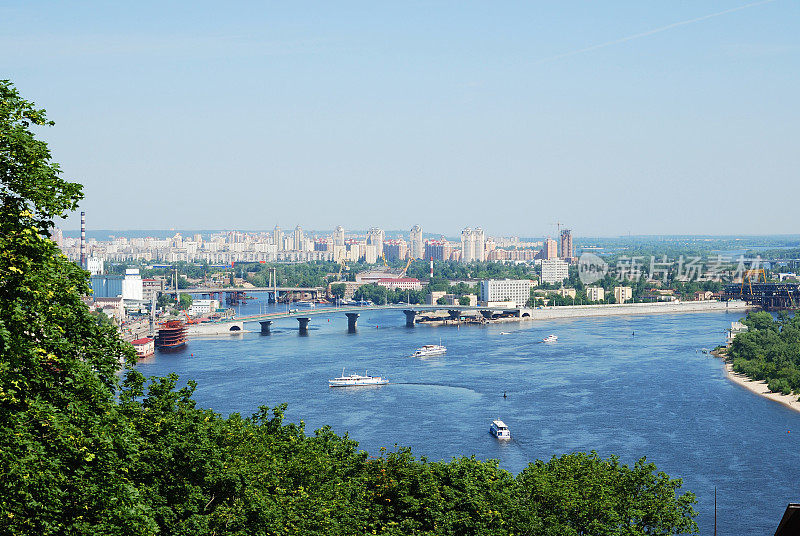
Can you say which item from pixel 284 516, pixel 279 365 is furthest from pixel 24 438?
pixel 279 365

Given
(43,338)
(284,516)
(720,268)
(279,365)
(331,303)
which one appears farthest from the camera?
(720,268)

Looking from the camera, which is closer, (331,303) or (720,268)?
(331,303)

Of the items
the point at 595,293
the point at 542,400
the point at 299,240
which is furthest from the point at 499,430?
the point at 299,240

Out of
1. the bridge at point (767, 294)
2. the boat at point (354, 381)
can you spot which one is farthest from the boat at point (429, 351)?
the bridge at point (767, 294)

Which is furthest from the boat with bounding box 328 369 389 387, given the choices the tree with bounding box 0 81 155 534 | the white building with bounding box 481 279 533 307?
the white building with bounding box 481 279 533 307

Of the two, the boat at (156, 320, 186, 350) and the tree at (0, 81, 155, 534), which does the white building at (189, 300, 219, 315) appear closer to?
the boat at (156, 320, 186, 350)

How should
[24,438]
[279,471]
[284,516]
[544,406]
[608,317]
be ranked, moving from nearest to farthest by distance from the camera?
[24,438] < [284,516] < [279,471] < [544,406] < [608,317]

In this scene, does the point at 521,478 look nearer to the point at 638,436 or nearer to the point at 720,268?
the point at 638,436
